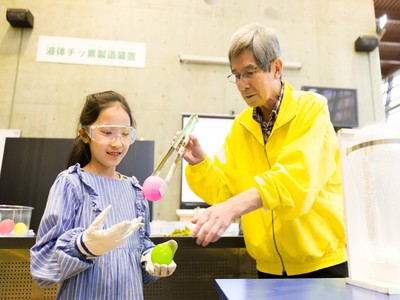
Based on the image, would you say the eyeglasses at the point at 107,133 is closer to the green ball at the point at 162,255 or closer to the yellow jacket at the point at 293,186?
the yellow jacket at the point at 293,186

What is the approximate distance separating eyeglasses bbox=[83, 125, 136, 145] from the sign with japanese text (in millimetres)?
3205

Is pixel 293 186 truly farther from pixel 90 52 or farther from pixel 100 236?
pixel 90 52

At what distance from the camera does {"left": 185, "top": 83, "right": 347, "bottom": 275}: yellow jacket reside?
106 centimetres

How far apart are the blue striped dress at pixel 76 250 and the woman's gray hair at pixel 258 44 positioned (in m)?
0.75

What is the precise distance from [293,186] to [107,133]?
748mm

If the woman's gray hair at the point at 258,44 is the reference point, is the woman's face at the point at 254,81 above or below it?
below

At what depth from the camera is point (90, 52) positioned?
432 cm

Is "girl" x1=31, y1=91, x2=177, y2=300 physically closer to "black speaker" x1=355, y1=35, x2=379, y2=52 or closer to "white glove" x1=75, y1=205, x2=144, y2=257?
"white glove" x1=75, y1=205, x2=144, y2=257

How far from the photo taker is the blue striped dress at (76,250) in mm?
1037

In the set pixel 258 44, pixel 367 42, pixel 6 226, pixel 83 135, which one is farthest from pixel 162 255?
pixel 367 42

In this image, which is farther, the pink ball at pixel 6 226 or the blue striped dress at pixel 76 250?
the pink ball at pixel 6 226

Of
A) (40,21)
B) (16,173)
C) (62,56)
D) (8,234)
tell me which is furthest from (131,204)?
(40,21)

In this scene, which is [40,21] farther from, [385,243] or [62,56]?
[385,243]

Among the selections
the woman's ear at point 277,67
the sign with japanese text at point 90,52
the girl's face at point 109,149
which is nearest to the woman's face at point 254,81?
the woman's ear at point 277,67
